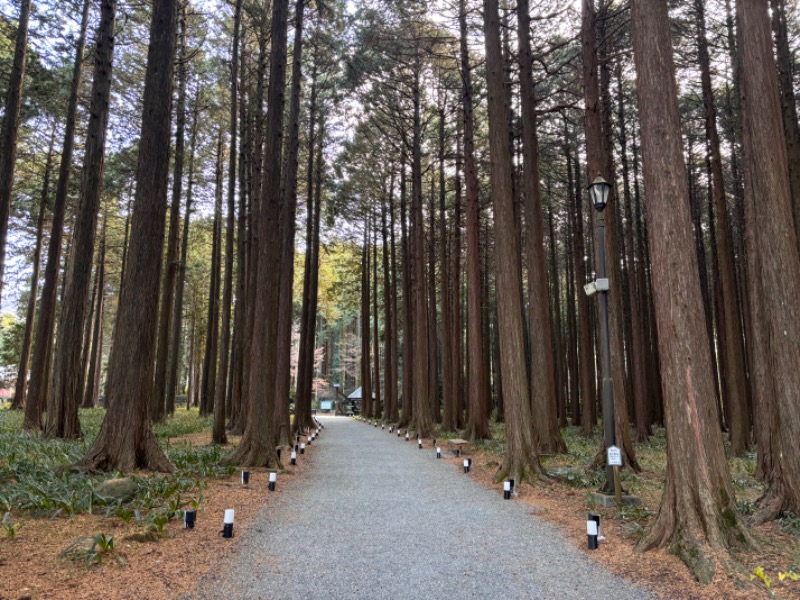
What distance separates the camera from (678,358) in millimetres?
5055

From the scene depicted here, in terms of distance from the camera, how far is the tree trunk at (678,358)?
4746 millimetres

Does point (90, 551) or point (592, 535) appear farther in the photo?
point (592, 535)

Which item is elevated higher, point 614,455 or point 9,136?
point 9,136

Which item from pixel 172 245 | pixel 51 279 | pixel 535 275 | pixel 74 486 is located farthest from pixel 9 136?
pixel 535 275

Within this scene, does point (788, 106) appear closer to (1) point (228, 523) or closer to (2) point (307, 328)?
(1) point (228, 523)

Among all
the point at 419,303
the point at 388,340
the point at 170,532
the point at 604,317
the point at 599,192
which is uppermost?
the point at 419,303

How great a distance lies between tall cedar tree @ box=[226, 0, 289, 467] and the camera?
10.3 metres

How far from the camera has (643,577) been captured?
4328mm

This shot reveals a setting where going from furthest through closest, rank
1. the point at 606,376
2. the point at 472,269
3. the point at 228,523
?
the point at 472,269, the point at 606,376, the point at 228,523

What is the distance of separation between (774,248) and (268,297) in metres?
9.06

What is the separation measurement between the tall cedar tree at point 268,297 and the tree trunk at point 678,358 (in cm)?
755

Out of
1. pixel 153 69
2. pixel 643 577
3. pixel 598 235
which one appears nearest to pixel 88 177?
pixel 153 69

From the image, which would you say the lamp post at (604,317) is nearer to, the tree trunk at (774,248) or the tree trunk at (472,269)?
the tree trunk at (774,248)

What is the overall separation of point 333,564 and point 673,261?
4.59m
